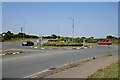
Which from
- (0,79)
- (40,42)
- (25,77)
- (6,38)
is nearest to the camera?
(0,79)

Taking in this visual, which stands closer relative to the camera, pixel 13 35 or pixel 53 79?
pixel 53 79

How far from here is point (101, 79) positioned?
11.8m

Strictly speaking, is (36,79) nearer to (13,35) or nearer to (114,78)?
(114,78)

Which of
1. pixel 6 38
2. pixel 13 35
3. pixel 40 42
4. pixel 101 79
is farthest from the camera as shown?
pixel 13 35

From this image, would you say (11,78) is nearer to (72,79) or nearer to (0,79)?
(0,79)

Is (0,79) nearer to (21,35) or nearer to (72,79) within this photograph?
(72,79)

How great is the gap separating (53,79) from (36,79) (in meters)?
0.82

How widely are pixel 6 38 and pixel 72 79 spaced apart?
334ft

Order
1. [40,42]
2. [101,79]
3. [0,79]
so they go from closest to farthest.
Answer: [101,79]
[0,79]
[40,42]

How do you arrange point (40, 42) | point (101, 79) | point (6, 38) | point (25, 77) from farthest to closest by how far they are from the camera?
point (6, 38), point (40, 42), point (25, 77), point (101, 79)

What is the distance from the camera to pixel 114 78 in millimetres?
Answer: 11852

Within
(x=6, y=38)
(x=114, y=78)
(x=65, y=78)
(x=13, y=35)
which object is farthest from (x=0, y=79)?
(x=13, y=35)

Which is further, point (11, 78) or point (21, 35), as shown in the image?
point (21, 35)

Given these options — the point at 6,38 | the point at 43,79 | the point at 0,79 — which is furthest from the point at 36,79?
the point at 6,38
